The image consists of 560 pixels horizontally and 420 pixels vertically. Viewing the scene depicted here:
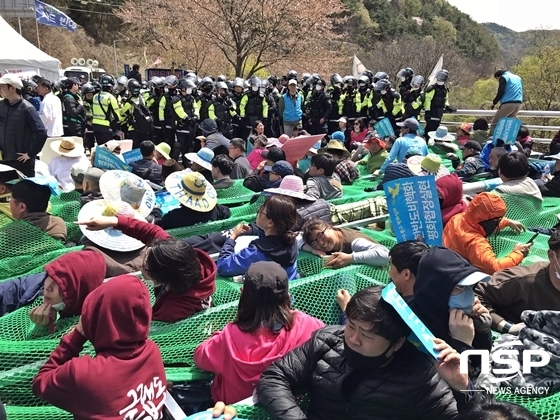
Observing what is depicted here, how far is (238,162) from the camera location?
661 centimetres

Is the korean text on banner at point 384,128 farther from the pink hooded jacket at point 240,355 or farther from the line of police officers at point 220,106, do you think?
the pink hooded jacket at point 240,355

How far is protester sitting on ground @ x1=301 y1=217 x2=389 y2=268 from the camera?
3.08 m

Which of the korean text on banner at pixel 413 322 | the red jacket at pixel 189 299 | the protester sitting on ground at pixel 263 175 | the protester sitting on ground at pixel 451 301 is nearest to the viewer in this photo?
the korean text on banner at pixel 413 322

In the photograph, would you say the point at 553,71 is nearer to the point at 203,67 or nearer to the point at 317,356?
the point at 317,356

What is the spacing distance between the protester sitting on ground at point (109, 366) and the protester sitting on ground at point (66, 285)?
56cm

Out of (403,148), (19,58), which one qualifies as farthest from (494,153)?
(19,58)

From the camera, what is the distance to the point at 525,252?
2.99 meters

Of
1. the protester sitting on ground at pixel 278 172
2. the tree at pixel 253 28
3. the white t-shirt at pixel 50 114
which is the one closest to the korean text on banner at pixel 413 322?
the protester sitting on ground at pixel 278 172

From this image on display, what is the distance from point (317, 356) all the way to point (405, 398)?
1.13 ft

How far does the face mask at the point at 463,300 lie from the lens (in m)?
1.79

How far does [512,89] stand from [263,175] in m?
5.58

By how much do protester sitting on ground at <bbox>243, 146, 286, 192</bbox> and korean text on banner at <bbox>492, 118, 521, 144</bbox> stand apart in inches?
118

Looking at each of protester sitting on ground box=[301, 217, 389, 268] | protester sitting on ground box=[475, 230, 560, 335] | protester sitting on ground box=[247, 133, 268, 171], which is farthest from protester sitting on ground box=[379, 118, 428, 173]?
protester sitting on ground box=[475, 230, 560, 335]

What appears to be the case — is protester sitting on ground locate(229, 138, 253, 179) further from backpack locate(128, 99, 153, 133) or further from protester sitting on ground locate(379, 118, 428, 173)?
backpack locate(128, 99, 153, 133)
